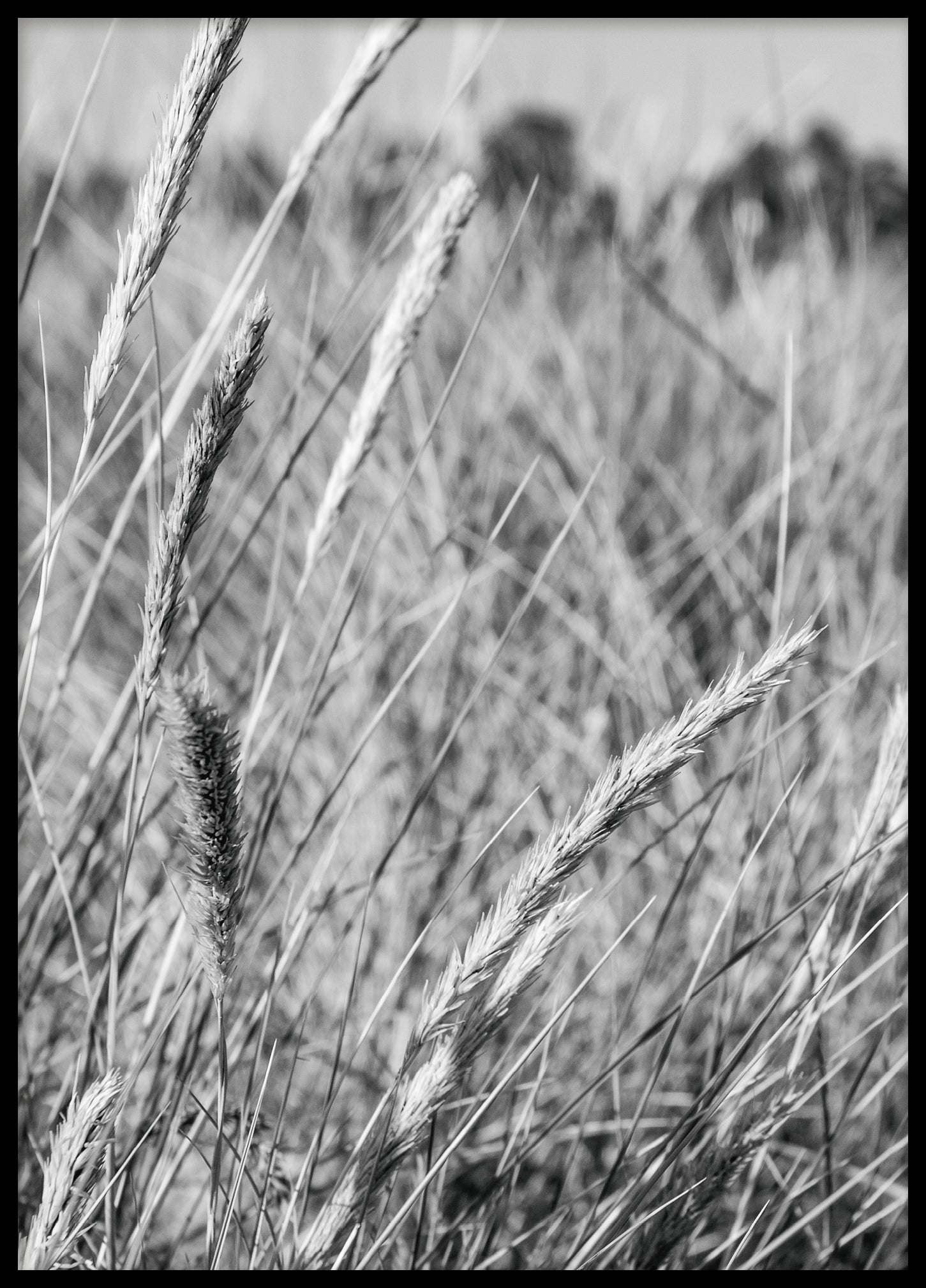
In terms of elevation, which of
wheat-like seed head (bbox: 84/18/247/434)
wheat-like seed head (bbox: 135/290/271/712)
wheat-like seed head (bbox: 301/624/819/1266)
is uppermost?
wheat-like seed head (bbox: 84/18/247/434)

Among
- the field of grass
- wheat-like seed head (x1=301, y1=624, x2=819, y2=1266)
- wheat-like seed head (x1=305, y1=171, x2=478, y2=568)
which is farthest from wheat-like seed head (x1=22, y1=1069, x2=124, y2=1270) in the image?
wheat-like seed head (x1=305, y1=171, x2=478, y2=568)

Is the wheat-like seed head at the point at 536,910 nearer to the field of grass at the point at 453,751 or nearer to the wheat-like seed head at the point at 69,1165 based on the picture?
the field of grass at the point at 453,751

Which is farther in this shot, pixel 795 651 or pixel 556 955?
pixel 556 955

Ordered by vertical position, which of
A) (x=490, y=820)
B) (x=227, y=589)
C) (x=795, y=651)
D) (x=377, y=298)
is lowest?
(x=490, y=820)

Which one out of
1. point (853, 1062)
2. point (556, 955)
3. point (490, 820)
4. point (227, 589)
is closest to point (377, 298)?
point (227, 589)

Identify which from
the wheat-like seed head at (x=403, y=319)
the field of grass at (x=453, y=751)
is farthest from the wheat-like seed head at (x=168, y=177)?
the wheat-like seed head at (x=403, y=319)

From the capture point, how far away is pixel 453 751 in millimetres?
1111

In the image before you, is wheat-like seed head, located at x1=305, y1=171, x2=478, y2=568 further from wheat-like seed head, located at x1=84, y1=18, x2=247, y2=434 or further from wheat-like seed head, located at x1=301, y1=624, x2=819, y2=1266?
wheat-like seed head, located at x1=301, y1=624, x2=819, y2=1266

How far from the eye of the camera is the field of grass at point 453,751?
46 cm

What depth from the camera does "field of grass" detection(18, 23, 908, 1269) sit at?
46cm

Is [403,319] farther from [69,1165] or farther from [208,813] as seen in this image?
[69,1165]

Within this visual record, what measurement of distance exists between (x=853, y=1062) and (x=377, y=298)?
4.62ft

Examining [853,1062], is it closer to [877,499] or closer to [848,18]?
[877,499]

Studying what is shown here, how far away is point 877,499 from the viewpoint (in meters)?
1.30
